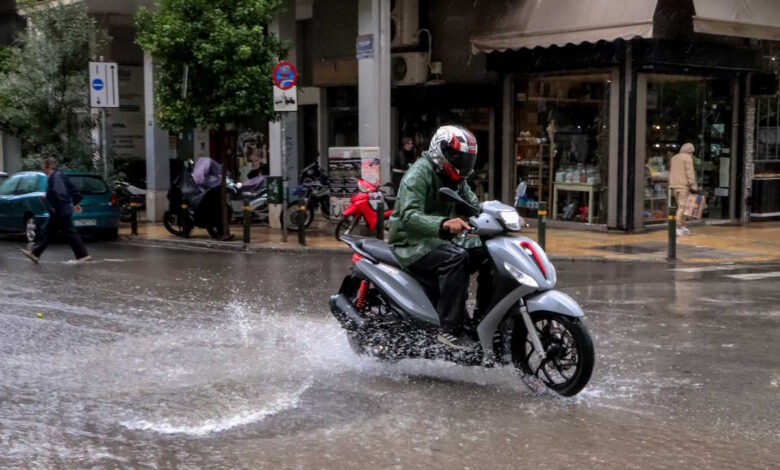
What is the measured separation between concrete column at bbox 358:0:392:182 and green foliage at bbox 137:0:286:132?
1800mm

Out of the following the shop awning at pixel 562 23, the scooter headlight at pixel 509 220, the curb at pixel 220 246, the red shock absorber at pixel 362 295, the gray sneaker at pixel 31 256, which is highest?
the shop awning at pixel 562 23

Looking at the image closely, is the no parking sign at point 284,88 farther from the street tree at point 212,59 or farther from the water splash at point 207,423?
the water splash at point 207,423

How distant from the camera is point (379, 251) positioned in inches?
290

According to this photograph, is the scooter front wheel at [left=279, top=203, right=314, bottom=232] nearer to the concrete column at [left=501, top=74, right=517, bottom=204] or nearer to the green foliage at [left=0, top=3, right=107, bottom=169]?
the concrete column at [left=501, top=74, right=517, bottom=204]

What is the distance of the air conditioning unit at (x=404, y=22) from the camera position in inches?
860

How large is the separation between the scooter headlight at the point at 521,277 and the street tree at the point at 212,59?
12183 mm

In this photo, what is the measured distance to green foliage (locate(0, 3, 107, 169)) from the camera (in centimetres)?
2247

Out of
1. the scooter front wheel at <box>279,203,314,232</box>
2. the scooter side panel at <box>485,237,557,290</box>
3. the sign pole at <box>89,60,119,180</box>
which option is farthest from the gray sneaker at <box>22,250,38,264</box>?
the scooter side panel at <box>485,237,557,290</box>

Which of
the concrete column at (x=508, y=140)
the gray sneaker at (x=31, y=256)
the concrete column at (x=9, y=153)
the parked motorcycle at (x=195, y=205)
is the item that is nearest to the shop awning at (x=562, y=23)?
the concrete column at (x=508, y=140)

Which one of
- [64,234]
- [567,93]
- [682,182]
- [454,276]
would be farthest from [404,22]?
[454,276]

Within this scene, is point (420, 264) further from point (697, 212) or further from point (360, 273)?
point (697, 212)

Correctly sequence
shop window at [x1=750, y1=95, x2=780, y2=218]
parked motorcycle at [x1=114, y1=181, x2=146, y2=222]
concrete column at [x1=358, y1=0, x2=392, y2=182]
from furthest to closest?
parked motorcycle at [x1=114, y1=181, x2=146, y2=222] < shop window at [x1=750, y1=95, x2=780, y2=218] < concrete column at [x1=358, y1=0, x2=392, y2=182]

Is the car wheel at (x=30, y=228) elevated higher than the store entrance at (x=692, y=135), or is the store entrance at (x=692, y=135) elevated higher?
the store entrance at (x=692, y=135)

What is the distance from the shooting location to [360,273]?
24.5 ft
